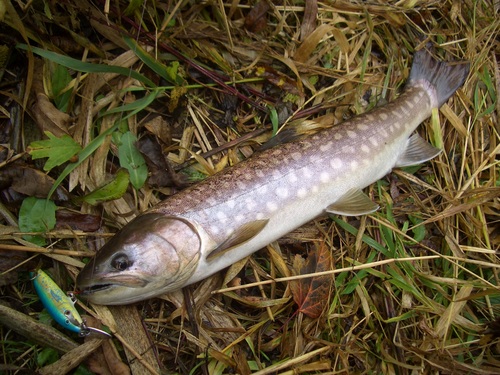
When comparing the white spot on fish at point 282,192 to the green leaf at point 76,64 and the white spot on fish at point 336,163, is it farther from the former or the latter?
the green leaf at point 76,64

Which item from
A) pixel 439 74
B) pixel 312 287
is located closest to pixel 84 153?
pixel 312 287

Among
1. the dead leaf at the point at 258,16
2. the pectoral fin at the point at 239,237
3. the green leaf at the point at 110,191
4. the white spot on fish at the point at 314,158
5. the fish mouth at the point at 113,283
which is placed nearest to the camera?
the fish mouth at the point at 113,283

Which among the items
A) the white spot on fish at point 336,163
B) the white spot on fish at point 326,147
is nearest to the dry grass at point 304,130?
the white spot on fish at point 326,147

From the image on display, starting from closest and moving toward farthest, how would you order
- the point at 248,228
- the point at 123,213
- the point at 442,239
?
1. the point at 248,228
2. the point at 123,213
3. the point at 442,239

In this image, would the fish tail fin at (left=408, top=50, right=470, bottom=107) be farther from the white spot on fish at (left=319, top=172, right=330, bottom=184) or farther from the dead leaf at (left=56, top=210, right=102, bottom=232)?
the dead leaf at (left=56, top=210, right=102, bottom=232)

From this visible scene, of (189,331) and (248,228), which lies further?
(189,331)

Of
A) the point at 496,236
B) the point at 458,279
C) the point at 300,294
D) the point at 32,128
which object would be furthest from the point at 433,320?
the point at 32,128

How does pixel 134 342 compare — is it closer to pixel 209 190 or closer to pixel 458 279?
pixel 209 190
